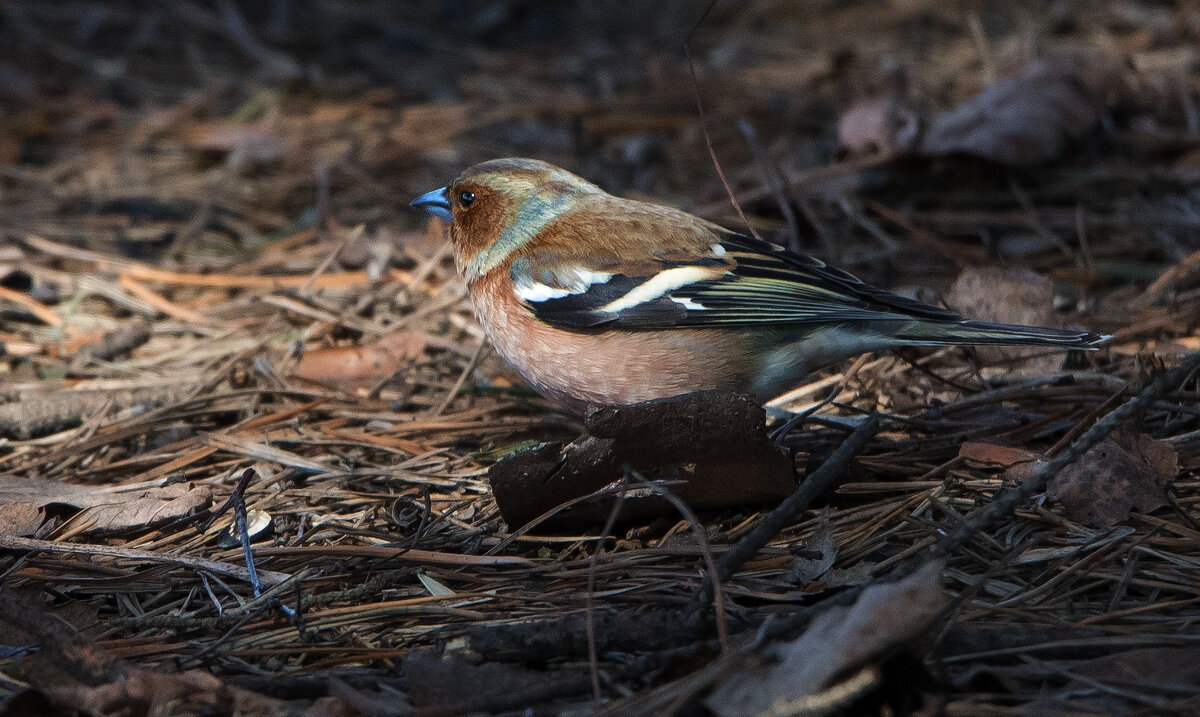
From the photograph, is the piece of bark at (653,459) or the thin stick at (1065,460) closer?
Answer: the thin stick at (1065,460)

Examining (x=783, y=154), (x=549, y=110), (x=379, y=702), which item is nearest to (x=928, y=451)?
(x=379, y=702)

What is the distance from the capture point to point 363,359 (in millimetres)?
4398

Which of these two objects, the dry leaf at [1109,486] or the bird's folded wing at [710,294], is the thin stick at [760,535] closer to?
the dry leaf at [1109,486]

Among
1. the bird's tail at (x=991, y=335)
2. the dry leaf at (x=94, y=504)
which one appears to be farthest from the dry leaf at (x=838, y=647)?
the dry leaf at (x=94, y=504)

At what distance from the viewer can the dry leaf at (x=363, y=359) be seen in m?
4.34

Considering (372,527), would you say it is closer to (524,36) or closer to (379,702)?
(379,702)

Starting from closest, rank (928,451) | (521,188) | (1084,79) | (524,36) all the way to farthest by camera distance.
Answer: (928,451)
(521,188)
(1084,79)
(524,36)

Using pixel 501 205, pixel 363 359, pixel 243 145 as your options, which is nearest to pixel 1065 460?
pixel 501 205

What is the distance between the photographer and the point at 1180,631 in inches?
87.9

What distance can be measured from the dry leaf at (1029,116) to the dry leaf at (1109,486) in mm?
2855

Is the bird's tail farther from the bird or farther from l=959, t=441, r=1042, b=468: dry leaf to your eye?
l=959, t=441, r=1042, b=468: dry leaf

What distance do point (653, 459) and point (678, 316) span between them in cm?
70

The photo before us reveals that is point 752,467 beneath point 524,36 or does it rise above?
beneath

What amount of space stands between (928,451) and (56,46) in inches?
288
